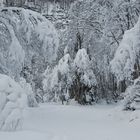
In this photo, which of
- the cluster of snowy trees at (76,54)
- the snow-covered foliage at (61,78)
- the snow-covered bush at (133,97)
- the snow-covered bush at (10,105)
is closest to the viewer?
the snow-covered bush at (10,105)

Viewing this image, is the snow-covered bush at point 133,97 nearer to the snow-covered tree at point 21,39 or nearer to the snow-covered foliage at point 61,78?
the snow-covered tree at point 21,39

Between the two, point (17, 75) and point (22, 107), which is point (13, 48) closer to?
point (17, 75)

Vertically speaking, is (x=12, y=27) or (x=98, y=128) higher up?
(x=12, y=27)

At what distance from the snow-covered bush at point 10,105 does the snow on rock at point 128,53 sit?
253 inches

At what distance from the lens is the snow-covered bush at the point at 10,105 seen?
855 centimetres

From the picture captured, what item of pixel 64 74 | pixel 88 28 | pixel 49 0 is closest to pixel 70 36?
pixel 88 28

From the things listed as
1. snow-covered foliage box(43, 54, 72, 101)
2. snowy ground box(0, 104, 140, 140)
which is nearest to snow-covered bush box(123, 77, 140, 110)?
snowy ground box(0, 104, 140, 140)

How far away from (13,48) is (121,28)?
10.8 metres

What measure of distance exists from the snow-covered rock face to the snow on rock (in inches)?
96.2

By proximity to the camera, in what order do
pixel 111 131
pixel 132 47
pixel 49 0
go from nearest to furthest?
pixel 111 131 → pixel 132 47 → pixel 49 0

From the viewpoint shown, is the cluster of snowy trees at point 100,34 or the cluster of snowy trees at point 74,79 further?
the cluster of snowy trees at point 74,79

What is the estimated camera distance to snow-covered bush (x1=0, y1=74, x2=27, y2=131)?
8547 millimetres

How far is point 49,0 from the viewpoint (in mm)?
67500

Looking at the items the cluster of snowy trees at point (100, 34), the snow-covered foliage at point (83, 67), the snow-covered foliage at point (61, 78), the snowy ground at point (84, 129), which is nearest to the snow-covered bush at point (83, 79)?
the snow-covered foliage at point (83, 67)
